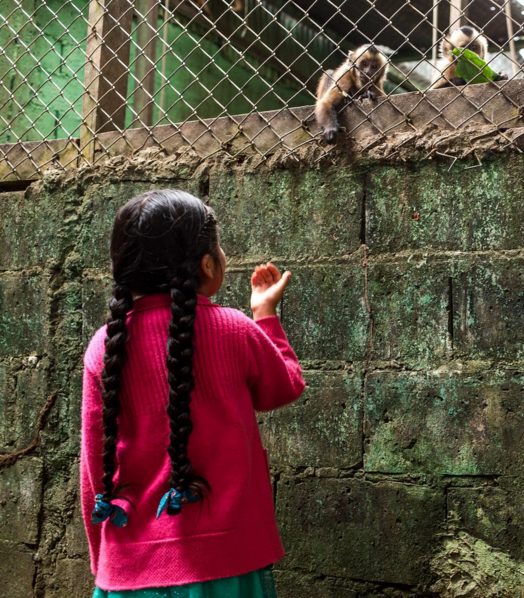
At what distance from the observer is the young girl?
5.39 ft

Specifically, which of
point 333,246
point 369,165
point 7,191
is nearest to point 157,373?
point 333,246

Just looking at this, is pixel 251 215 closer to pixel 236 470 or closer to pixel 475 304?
pixel 475 304

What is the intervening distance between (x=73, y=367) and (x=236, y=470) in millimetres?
1703

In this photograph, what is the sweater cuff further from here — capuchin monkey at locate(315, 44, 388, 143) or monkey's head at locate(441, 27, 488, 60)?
monkey's head at locate(441, 27, 488, 60)

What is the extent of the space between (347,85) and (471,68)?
2.46 feet

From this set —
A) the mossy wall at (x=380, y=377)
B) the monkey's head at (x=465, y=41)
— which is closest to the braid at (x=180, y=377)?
the mossy wall at (x=380, y=377)

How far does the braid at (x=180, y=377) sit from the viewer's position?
1.62m

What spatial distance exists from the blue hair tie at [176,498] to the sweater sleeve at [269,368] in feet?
1.10

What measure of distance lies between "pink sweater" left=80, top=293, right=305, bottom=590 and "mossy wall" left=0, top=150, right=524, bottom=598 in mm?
896

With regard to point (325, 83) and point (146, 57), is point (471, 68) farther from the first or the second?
point (146, 57)

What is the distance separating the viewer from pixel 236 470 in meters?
1.69

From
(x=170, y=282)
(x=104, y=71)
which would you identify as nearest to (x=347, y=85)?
(x=104, y=71)

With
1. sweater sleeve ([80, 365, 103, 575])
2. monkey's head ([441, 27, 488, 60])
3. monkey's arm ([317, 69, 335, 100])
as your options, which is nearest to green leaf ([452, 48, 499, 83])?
monkey's arm ([317, 69, 335, 100])

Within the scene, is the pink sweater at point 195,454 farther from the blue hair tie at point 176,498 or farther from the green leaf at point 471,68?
the green leaf at point 471,68
